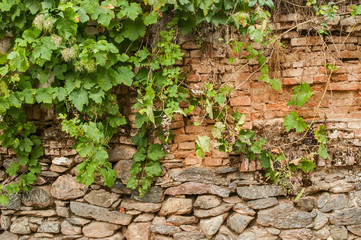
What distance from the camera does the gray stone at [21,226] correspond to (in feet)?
10.1

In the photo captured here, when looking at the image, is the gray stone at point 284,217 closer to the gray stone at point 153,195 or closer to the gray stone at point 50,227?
the gray stone at point 153,195

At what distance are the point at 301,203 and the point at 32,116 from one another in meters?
2.60

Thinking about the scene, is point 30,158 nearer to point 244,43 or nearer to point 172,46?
point 172,46

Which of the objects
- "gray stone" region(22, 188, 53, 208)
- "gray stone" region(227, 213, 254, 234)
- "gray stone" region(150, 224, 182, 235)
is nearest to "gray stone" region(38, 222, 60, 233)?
"gray stone" region(22, 188, 53, 208)

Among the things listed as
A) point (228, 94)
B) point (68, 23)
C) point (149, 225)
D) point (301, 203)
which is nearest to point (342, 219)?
point (301, 203)

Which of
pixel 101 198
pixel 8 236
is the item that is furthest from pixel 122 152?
pixel 8 236

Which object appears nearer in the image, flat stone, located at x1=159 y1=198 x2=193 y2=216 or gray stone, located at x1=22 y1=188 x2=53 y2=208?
flat stone, located at x1=159 y1=198 x2=193 y2=216

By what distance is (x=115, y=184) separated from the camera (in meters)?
2.95

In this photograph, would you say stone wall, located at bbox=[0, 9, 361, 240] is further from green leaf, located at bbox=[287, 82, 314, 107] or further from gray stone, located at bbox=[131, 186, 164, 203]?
green leaf, located at bbox=[287, 82, 314, 107]

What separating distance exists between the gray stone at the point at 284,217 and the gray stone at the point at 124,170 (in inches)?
47.4

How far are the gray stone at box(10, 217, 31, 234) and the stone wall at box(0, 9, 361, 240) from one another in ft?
1.74

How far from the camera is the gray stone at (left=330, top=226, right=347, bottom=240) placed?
107 inches

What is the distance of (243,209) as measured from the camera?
276 cm

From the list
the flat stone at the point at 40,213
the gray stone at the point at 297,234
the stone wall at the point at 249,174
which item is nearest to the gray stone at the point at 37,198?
the flat stone at the point at 40,213
